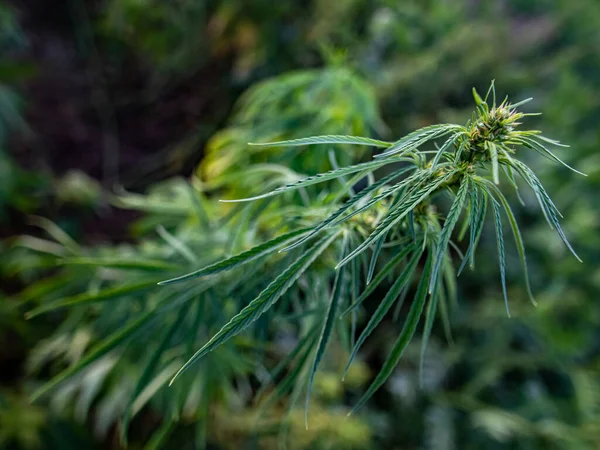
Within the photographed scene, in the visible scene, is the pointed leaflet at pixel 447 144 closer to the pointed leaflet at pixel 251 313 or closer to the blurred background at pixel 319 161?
the pointed leaflet at pixel 251 313

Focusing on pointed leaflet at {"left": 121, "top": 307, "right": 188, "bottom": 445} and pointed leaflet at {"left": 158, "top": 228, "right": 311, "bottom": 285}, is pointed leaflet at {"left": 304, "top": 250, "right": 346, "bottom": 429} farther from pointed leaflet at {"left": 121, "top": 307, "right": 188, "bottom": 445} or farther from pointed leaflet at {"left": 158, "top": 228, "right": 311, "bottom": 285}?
pointed leaflet at {"left": 121, "top": 307, "right": 188, "bottom": 445}

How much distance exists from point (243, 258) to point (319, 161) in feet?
0.96

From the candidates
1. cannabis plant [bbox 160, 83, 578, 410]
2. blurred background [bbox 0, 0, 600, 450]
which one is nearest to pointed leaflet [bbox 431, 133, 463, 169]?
cannabis plant [bbox 160, 83, 578, 410]

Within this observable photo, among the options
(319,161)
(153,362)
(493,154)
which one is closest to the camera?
(493,154)

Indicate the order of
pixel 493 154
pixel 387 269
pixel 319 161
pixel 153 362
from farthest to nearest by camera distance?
pixel 319 161, pixel 153 362, pixel 387 269, pixel 493 154

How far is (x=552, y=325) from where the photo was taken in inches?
50.9

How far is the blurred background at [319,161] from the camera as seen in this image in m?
0.99

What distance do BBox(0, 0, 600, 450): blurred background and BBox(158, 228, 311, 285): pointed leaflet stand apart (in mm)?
418

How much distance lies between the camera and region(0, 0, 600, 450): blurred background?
99 centimetres

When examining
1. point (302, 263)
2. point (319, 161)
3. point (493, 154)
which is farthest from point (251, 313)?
point (319, 161)

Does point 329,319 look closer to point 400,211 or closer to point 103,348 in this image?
point 400,211

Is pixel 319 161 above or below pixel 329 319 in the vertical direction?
above

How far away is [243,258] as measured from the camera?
357 mm

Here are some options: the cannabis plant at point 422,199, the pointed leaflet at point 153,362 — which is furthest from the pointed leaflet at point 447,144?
the pointed leaflet at point 153,362
